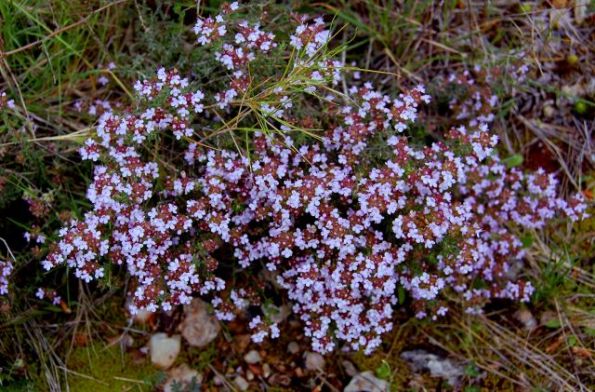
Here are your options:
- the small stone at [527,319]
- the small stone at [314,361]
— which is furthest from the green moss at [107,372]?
the small stone at [527,319]

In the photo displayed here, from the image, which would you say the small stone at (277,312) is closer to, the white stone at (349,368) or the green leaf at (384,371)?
the white stone at (349,368)

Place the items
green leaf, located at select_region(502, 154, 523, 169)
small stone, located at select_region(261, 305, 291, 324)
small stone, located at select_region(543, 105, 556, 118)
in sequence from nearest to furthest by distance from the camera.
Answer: small stone, located at select_region(261, 305, 291, 324)
green leaf, located at select_region(502, 154, 523, 169)
small stone, located at select_region(543, 105, 556, 118)

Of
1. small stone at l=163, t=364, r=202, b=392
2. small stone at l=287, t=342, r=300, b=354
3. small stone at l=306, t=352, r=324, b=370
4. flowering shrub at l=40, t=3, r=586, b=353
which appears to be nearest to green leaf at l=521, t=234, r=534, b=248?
flowering shrub at l=40, t=3, r=586, b=353

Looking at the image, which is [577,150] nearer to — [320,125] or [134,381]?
[320,125]

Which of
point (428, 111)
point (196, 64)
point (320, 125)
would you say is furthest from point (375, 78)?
point (196, 64)

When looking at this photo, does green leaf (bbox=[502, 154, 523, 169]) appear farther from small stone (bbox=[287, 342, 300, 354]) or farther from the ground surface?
small stone (bbox=[287, 342, 300, 354])

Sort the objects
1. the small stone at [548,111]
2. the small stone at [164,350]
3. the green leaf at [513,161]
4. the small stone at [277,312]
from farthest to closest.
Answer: the small stone at [548,111] → the green leaf at [513,161] → the small stone at [164,350] → the small stone at [277,312]
